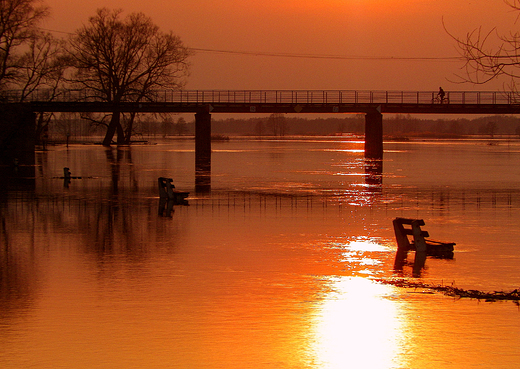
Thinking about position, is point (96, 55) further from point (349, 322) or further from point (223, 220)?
point (349, 322)

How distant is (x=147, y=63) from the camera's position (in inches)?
3529

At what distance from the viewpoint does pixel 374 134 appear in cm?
7488

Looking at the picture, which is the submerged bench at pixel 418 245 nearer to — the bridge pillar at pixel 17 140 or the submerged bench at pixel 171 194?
the submerged bench at pixel 171 194

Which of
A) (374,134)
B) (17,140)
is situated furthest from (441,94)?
(17,140)

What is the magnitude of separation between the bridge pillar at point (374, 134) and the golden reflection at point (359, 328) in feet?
202

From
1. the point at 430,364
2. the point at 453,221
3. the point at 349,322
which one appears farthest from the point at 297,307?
the point at 453,221

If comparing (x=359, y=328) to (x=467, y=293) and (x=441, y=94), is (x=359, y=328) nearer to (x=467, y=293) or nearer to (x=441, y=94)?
(x=467, y=293)

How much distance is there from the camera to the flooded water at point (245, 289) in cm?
877

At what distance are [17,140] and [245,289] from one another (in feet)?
175

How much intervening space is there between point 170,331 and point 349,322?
8.65 feet

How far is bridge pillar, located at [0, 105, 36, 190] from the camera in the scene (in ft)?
166

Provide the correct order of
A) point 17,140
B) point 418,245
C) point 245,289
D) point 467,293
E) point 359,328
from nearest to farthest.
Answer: point 359,328, point 467,293, point 245,289, point 418,245, point 17,140

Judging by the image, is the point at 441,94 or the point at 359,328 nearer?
the point at 359,328

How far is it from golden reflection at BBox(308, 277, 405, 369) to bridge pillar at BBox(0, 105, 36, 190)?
37.7 meters
